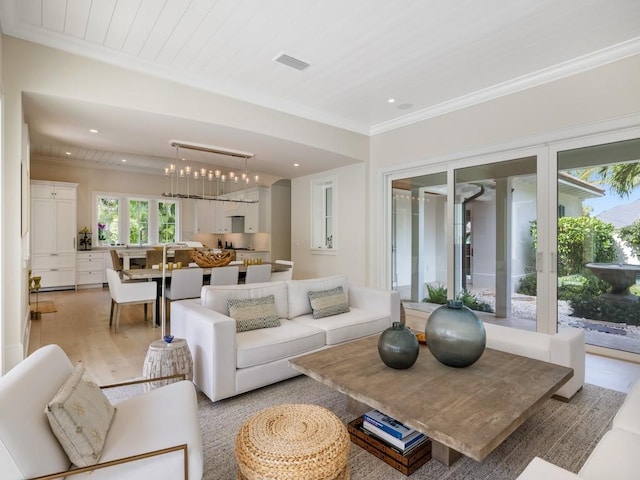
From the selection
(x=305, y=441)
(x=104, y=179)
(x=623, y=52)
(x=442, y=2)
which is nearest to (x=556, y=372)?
(x=305, y=441)

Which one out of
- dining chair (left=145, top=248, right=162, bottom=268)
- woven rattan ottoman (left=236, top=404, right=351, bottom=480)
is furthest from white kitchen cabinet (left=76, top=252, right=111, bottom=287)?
woven rattan ottoman (left=236, top=404, right=351, bottom=480)

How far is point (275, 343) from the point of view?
111 inches

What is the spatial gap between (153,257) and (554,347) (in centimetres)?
549

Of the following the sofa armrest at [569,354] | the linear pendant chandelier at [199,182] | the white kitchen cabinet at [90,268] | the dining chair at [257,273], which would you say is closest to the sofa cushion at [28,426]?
the sofa armrest at [569,354]

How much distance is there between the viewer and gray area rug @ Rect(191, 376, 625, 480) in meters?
1.86

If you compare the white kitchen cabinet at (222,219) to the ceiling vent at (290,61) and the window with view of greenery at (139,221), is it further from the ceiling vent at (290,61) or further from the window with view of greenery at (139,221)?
the ceiling vent at (290,61)

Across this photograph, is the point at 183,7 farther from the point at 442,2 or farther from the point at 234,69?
the point at 442,2

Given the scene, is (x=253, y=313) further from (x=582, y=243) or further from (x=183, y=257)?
(x=582, y=243)

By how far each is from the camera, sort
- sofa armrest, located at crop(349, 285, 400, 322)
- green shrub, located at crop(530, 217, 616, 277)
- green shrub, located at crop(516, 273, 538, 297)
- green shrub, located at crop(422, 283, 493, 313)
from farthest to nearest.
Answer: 1. green shrub, located at crop(422, 283, 493, 313)
2. green shrub, located at crop(516, 273, 538, 297)
3. sofa armrest, located at crop(349, 285, 400, 322)
4. green shrub, located at crop(530, 217, 616, 277)

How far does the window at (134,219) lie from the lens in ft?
28.7

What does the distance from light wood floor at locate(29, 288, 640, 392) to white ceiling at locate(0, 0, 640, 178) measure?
252 centimetres

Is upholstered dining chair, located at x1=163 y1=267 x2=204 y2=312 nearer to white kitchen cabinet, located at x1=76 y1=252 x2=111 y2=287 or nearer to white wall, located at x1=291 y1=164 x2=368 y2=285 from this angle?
white wall, located at x1=291 y1=164 x2=368 y2=285

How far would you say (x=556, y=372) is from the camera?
2.10 m

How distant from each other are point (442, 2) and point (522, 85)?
192 centimetres
